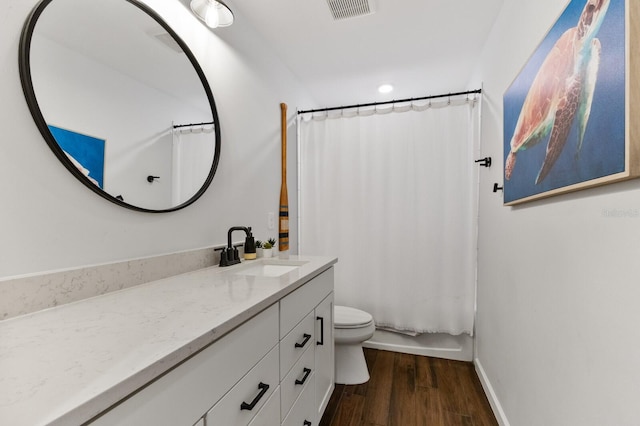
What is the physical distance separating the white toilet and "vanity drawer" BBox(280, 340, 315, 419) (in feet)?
2.03

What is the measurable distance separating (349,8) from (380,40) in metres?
0.39

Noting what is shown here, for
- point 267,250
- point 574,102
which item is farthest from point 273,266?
point 574,102

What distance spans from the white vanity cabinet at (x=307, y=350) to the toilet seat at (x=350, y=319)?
0.89ft

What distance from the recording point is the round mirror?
0.82 metres

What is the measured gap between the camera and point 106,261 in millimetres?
955

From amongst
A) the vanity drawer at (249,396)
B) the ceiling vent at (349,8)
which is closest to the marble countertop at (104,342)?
the vanity drawer at (249,396)

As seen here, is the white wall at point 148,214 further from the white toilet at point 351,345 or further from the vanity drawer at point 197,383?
the white toilet at point 351,345

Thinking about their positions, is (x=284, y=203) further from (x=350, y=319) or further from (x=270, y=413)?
(x=270, y=413)

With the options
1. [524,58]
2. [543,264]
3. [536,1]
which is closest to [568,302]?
[543,264]

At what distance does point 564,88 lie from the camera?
0.88 metres

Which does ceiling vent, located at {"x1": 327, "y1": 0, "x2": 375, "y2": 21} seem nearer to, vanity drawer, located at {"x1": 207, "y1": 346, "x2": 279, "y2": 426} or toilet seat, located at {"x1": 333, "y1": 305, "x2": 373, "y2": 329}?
vanity drawer, located at {"x1": 207, "y1": 346, "x2": 279, "y2": 426}

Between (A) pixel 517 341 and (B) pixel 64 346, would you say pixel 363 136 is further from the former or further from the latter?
(B) pixel 64 346

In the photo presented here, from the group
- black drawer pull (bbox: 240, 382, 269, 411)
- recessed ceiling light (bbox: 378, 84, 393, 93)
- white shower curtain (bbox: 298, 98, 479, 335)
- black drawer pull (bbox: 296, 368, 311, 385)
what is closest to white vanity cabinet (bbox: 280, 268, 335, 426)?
black drawer pull (bbox: 296, 368, 311, 385)

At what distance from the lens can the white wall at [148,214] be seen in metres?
0.75
